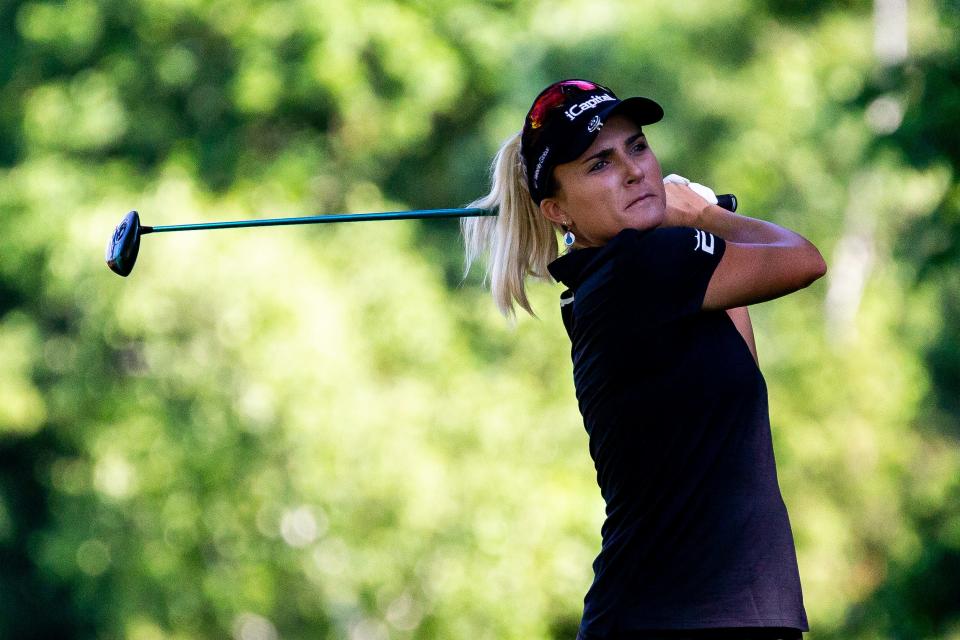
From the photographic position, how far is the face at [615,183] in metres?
2.64

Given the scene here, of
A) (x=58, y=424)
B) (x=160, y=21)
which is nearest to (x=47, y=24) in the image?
(x=160, y=21)

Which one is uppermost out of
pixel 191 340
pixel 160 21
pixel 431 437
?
pixel 160 21

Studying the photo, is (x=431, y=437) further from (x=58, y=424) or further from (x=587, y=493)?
(x=58, y=424)

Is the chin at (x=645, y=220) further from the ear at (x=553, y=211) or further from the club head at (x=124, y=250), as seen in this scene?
the club head at (x=124, y=250)

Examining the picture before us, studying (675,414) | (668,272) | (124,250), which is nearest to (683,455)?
(675,414)

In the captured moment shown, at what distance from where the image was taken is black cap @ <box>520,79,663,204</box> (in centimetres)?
263

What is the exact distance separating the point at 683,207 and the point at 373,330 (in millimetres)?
8471

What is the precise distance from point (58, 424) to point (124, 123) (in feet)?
9.24

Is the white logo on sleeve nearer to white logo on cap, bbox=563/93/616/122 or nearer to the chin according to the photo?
the chin

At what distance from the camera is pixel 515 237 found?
2922mm

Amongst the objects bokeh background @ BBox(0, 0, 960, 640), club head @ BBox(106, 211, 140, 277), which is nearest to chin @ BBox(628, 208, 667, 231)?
club head @ BBox(106, 211, 140, 277)

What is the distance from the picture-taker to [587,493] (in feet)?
30.1

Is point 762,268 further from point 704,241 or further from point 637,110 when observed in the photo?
point 637,110

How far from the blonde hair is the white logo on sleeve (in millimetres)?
431
